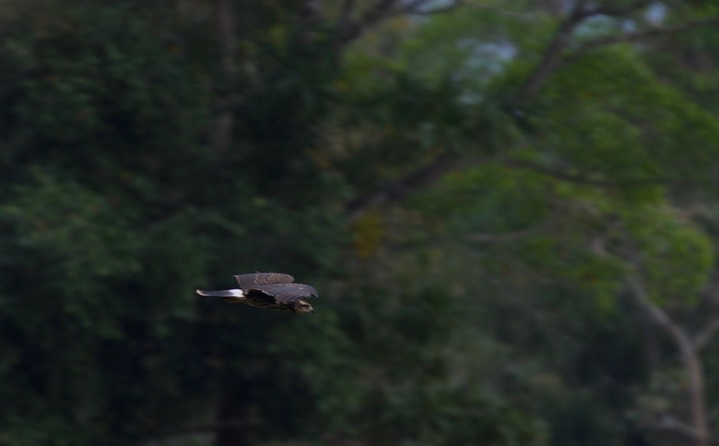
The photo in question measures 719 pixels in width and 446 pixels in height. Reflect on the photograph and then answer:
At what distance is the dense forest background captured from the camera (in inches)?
328

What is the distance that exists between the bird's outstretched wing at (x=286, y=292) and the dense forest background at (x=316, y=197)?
3.85 m

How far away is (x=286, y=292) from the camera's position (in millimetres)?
4012

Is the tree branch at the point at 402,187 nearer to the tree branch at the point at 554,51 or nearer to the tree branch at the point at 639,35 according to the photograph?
the tree branch at the point at 554,51

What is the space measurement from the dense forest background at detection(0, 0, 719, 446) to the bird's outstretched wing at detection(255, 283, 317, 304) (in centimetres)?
385

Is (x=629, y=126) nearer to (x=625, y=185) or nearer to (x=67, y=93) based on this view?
(x=625, y=185)

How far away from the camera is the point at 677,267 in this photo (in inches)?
433

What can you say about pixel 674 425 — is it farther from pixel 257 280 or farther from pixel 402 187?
pixel 257 280

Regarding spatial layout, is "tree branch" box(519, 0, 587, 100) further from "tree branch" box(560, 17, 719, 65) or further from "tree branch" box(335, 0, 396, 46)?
"tree branch" box(335, 0, 396, 46)

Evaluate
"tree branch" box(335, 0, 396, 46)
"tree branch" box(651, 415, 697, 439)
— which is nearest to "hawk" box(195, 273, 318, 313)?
"tree branch" box(335, 0, 396, 46)

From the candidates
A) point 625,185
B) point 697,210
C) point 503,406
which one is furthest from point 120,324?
point 697,210

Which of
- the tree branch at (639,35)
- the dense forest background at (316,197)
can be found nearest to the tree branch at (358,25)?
the dense forest background at (316,197)

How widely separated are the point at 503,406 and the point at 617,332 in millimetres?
10560

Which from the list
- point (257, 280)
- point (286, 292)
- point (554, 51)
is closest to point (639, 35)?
point (554, 51)

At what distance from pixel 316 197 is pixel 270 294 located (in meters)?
5.24
